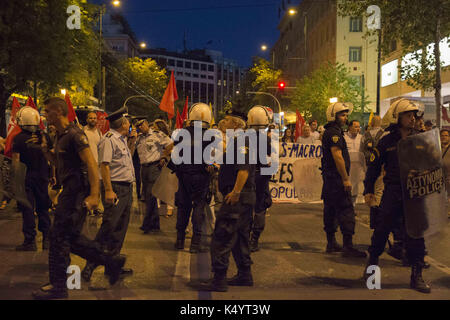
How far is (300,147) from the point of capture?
12.1 meters

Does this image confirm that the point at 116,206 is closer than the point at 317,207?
Yes

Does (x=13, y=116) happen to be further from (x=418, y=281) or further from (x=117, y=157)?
(x=418, y=281)

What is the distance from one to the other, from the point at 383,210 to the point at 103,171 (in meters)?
2.97

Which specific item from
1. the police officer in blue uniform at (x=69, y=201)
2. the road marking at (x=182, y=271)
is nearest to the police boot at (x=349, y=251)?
the road marking at (x=182, y=271)

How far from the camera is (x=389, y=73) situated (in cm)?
3975

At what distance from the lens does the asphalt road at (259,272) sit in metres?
5.20

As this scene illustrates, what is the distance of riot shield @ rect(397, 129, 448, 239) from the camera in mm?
5234

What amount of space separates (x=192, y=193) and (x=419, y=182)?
3.14 meters

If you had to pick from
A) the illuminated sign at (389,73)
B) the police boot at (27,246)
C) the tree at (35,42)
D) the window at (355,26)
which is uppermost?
the window at (355,26)

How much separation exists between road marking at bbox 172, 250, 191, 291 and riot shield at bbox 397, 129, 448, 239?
2393 millimetres

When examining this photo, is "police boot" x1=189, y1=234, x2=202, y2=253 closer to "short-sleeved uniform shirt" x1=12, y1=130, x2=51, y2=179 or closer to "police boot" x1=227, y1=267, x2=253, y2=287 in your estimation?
"police boot" x1=227, y1=267, x2=253, y2=287

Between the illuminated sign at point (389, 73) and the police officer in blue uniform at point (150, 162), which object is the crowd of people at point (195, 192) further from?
the illuminated sign at point (389, 73)
